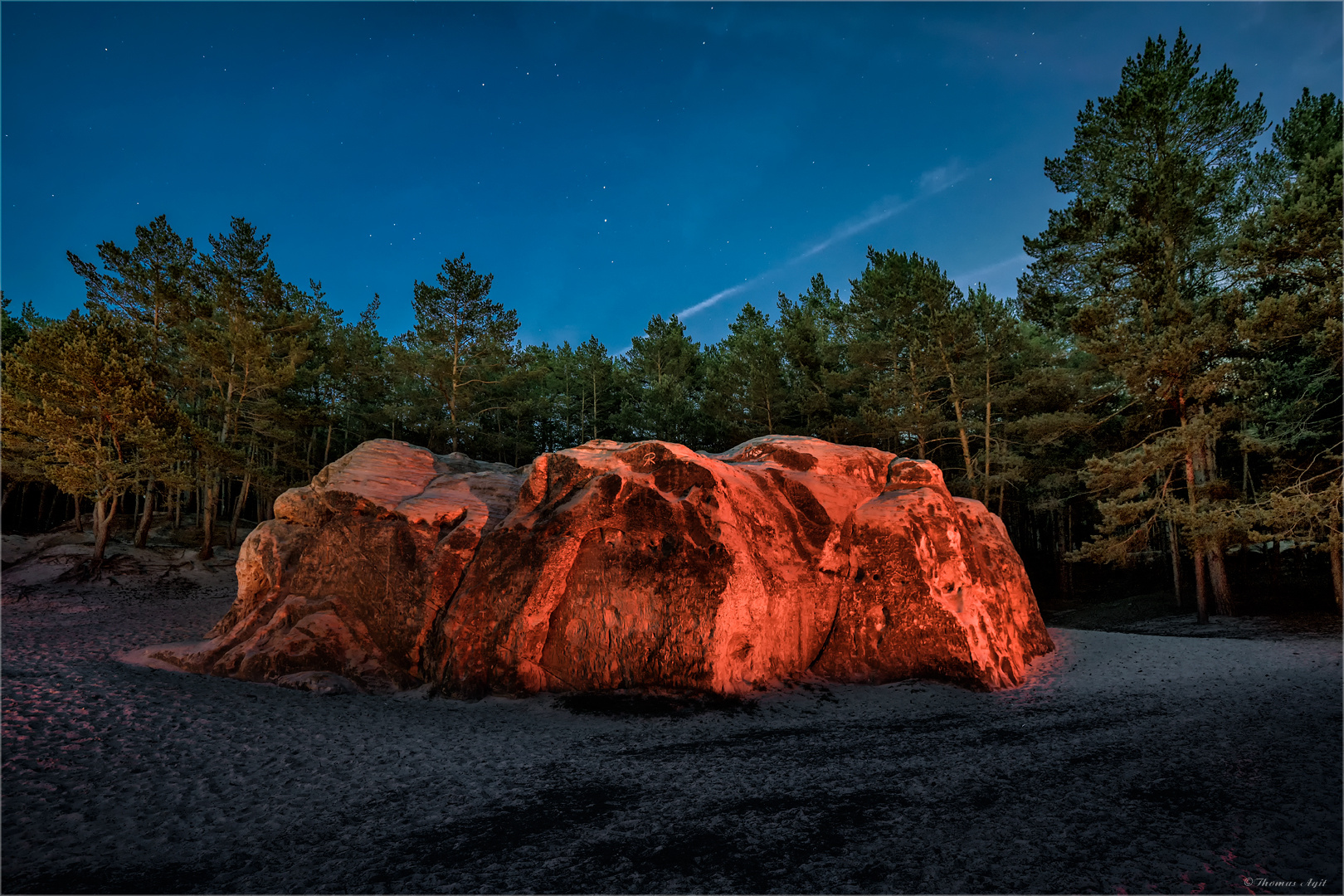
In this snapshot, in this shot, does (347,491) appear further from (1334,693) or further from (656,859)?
(1334,693)

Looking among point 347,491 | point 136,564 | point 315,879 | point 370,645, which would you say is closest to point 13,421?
point 136,564

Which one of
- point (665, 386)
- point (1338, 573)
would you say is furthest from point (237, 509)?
point (1338, 573)

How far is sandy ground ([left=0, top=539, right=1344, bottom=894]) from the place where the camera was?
320 cm

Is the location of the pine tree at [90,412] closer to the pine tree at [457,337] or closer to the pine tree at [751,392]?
the pine tree at [457,337]

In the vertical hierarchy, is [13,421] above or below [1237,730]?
above

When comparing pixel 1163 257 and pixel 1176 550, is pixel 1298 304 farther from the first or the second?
pixel 1176 550

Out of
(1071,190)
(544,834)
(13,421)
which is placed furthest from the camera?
(1071,190)

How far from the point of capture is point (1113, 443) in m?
23.4

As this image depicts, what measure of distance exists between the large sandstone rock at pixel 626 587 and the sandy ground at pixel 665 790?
2.29 ft

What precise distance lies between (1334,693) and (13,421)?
29618 millimetres

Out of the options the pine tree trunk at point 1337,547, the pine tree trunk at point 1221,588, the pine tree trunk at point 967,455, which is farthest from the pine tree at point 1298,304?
the pine tree trunk at point 967,455

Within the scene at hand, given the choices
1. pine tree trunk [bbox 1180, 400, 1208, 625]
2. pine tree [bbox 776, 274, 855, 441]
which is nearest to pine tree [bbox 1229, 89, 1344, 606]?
pine tree trunk [bbox 1180, 400, 1208, 625]

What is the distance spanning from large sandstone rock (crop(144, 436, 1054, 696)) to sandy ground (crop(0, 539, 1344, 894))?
2.29ft

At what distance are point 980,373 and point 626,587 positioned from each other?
20.1 meters
